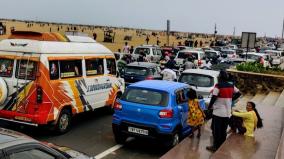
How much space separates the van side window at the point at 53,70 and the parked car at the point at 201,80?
15.7ft

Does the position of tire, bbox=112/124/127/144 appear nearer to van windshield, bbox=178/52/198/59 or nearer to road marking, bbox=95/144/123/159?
road marking, bbox=95/144/123/159

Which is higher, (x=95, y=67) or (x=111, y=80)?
(x=95, y=67)

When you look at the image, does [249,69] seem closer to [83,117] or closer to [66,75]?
[83,117]

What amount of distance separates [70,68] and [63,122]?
142cm

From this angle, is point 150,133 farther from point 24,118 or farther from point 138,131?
point 24,118

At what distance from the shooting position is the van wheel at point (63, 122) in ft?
37.3

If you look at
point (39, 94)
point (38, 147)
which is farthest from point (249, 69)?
point (38, 147)

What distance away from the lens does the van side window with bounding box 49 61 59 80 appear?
35.7ft

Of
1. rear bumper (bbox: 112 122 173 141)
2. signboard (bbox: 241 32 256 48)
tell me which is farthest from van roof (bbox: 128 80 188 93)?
signboard (bbox: 241 32 256 48)

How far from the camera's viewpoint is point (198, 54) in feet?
88.6

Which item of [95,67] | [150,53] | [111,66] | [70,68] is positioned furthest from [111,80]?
[150,53]

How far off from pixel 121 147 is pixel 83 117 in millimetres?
3655

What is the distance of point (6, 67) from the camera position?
439 inches

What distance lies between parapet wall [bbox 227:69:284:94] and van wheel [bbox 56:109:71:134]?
9.81 metres
